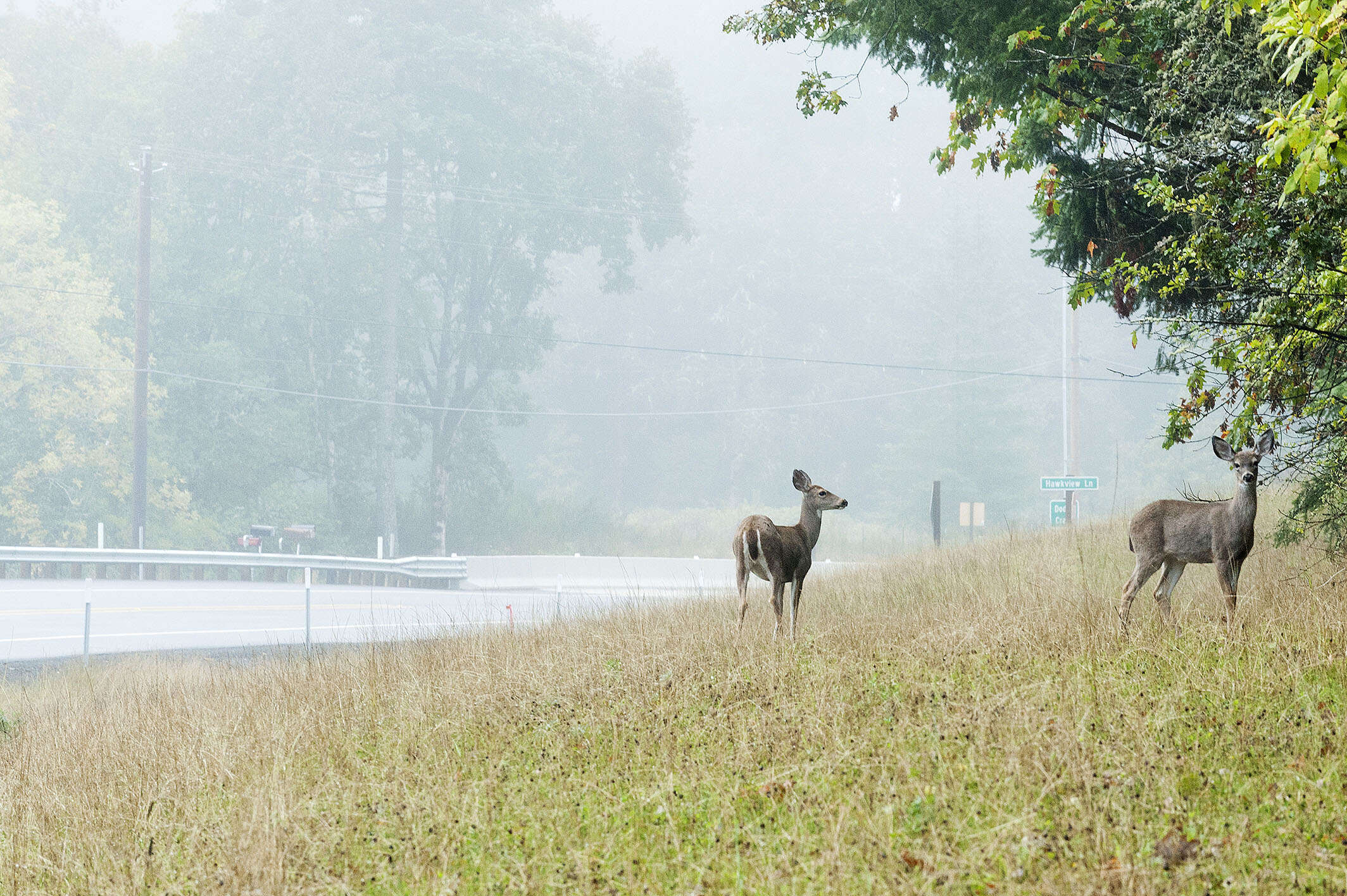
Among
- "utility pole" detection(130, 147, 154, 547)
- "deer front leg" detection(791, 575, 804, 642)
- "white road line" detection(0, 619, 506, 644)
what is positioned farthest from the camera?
"utility pole" detection(130, 147, 154, 547)

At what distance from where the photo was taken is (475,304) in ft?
145

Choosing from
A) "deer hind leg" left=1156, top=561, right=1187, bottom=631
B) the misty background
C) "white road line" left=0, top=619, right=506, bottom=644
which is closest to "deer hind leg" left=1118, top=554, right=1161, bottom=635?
"deer hind leg" left=1156, top=561, right=1187, bottom=631

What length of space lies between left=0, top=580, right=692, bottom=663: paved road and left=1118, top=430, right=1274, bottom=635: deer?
18.6ft

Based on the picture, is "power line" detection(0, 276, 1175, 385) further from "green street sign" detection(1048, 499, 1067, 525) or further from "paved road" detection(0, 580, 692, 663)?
"paved road" detection(0, 580, 692, 663)

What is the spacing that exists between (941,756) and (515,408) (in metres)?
39.7

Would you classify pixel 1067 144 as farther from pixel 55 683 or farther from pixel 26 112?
pixel 26 112

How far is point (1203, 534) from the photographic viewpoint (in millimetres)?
7668

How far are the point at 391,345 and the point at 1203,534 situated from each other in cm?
3589

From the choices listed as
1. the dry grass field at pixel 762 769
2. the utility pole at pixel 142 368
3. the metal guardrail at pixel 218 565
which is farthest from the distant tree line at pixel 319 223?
the dry grass field at pixel 762 769

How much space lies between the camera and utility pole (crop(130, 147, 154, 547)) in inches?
1145

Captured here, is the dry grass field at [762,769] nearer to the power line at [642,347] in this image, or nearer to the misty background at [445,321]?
the misty background at [445,321]

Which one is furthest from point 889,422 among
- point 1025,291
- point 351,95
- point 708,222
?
point 351,95

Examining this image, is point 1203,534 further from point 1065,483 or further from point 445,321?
point 445,321

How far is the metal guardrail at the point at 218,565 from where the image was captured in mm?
22359
